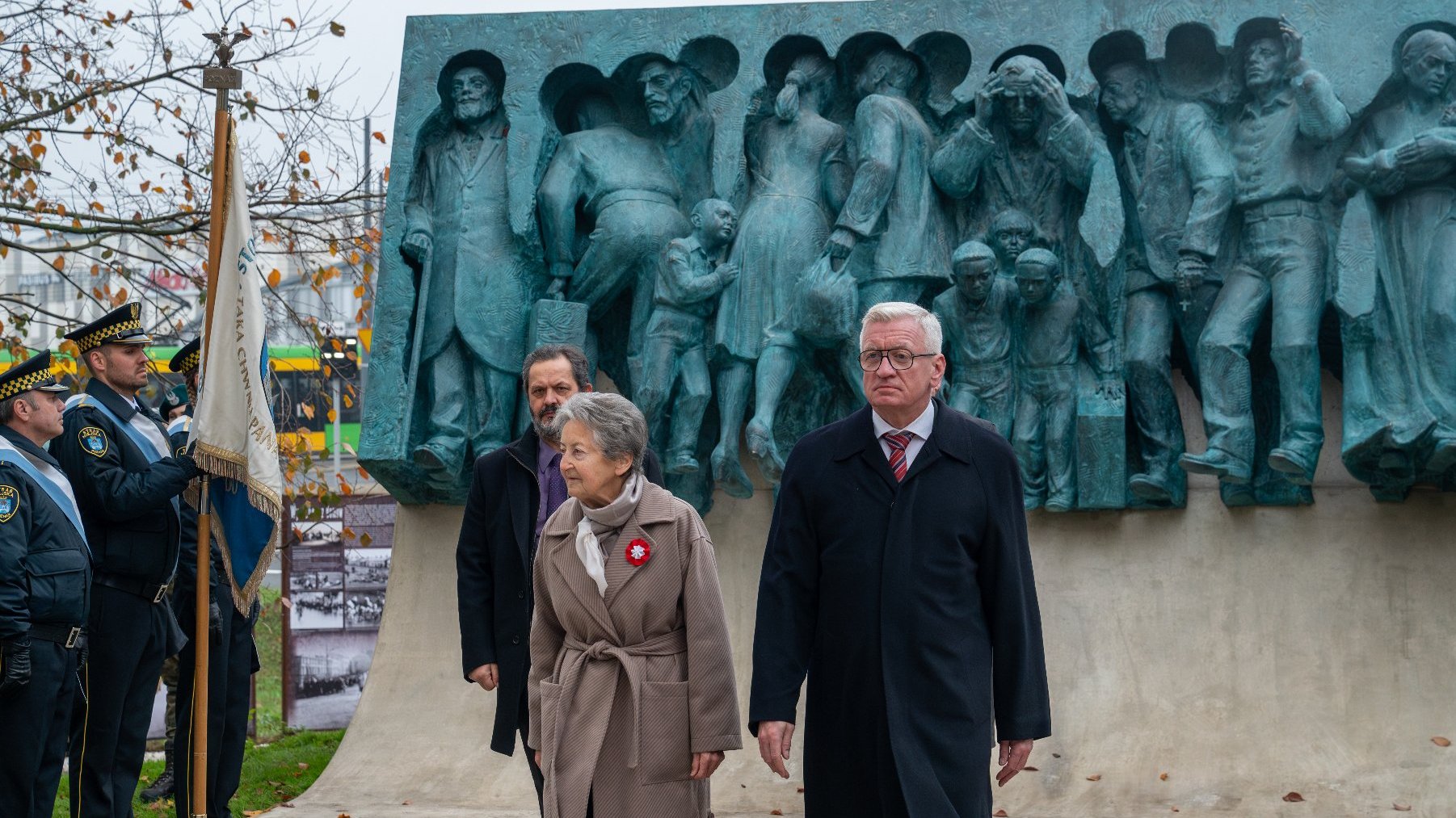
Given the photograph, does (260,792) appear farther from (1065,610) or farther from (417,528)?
(1065,610)

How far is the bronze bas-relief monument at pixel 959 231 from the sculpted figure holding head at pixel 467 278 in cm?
2

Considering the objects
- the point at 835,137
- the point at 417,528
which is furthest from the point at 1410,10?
the point at 417,528

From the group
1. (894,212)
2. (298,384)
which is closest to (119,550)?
(894,212)

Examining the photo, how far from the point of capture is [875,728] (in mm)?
4527

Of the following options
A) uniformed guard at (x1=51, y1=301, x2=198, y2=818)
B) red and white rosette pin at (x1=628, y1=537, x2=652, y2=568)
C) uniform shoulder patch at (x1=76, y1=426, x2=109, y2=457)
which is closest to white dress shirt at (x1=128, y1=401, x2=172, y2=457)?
uniformed guard at (x1=51, y1=301, x2=198, y2=818)

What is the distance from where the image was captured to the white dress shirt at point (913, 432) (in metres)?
4.65

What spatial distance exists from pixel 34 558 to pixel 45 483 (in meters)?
0.30

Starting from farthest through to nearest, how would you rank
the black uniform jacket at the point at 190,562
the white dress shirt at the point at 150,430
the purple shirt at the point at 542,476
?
the black uniform jacket at the point at 190,562
the white dress shirt at the point at 150,430
the purple shirt at the point at 542,476

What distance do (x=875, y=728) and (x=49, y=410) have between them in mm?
3685

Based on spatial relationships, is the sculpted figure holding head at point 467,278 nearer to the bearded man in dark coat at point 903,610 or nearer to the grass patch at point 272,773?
the grass patch at point 272,773

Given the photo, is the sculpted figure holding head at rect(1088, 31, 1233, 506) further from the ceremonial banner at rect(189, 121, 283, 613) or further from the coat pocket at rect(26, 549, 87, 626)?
the coat pocket at rect(26, 549, 87, 626)

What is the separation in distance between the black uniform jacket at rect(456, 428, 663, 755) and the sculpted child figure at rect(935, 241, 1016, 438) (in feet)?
10.1

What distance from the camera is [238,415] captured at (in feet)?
22.6

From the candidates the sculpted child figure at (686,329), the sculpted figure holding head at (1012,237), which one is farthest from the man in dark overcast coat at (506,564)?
the sculpted figure holding head at (1012,237)
